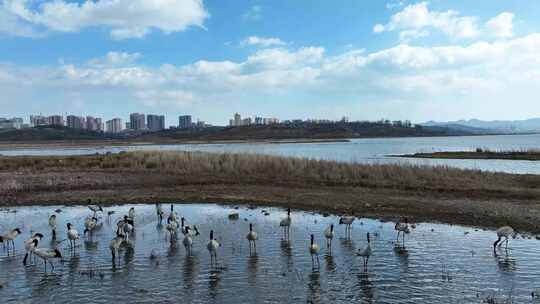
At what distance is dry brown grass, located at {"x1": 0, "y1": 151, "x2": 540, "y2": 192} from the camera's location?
27.8 metres

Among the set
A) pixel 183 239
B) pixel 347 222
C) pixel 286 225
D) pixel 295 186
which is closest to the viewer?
pixel 183 239

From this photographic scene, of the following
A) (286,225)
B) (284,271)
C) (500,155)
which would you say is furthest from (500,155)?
(284,271)

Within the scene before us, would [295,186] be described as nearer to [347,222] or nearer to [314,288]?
[347,222]

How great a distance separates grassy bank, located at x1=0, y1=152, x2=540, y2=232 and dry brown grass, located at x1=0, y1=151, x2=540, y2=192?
0.22ft

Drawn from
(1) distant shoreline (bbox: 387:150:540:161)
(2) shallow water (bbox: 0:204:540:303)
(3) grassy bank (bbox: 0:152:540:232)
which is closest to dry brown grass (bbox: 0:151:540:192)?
(3) grassy bank (bbox: 0:152:540:232)

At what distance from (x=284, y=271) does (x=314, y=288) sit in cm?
134

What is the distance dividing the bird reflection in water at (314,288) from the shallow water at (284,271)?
0.02 metres

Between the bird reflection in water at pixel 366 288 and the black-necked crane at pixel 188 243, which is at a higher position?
the black-necked crane at pixel 188 243

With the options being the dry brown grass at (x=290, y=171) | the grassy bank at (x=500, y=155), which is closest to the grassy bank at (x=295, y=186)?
the dry brown grass at (x=290, y=171)

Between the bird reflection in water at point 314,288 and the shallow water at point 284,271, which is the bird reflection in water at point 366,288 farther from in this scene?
the bird reflection in water at point 314,288

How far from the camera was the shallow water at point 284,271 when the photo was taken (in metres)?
9.49

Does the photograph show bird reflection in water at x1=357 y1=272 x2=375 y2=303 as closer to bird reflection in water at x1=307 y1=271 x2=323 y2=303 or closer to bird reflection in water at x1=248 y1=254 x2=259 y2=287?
bird reflection in water at x1=307 y1=271 x2=323 y2=303

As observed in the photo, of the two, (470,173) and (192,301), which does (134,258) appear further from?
(470,173)

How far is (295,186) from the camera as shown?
2780cm
